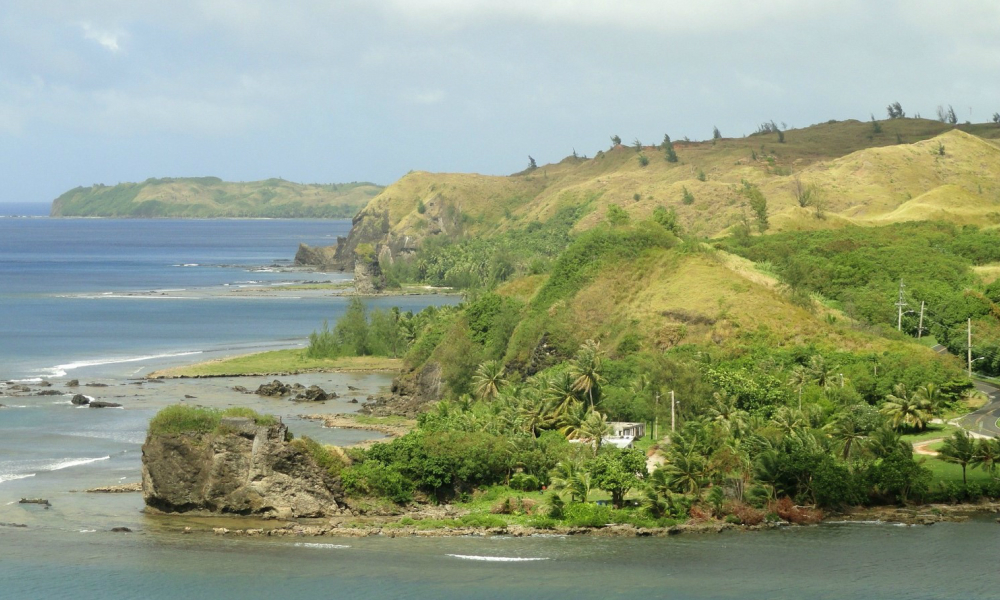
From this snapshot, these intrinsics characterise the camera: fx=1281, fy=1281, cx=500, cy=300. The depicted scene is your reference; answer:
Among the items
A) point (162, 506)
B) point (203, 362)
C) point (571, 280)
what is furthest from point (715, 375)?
point (203, 362)

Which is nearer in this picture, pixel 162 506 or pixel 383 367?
pixel 162 506

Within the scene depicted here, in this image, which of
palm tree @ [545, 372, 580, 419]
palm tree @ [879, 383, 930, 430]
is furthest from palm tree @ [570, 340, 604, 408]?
palm tree @ [879, 383, 930, 430]

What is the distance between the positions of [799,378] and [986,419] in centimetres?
1458

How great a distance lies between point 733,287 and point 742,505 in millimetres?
47399

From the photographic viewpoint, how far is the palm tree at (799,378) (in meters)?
103

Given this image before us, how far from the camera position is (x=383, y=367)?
157 m

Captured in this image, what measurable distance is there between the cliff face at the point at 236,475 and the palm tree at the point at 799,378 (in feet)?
128

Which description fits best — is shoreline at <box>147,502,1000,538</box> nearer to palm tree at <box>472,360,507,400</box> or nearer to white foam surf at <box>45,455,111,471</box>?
white foam surf at <box>45,455,111,471</box>

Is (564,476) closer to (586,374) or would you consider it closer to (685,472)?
(685,472)

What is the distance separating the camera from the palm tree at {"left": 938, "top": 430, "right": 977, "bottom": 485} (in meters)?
85.5

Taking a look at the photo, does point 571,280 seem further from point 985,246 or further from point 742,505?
point 985,246

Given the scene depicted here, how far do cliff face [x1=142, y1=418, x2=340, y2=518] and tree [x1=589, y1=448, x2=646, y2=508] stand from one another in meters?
17.5

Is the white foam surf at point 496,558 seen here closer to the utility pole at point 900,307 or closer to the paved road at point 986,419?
the paved road at point 986,419

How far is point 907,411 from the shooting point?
320ft
